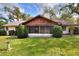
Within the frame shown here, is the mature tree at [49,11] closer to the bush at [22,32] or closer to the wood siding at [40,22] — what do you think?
the wood siding at [40,22]

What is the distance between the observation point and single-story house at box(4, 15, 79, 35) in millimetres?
4164

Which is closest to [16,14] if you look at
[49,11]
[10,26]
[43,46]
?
[10,26]

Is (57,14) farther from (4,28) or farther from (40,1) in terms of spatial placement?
(4,28)

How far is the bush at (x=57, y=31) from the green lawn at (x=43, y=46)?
60mm

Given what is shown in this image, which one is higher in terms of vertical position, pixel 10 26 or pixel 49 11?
pixel 49 11

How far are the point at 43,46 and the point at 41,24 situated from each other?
33cm

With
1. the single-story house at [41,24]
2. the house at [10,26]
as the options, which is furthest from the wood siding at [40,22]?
the house at [10,26]

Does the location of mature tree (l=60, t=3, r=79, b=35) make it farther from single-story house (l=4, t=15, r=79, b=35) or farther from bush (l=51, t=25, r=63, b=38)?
bush (l=51, t=25, r=63, b=38)

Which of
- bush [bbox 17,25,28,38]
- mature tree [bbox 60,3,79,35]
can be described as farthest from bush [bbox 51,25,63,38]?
bush [bbox 17,25,28,38]

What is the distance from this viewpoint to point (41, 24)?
420 cm

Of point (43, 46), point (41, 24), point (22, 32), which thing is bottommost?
point (43, 46)

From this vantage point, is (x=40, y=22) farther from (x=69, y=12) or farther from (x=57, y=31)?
(x=69, y=12)

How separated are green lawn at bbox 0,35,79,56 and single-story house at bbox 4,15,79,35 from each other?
13cm

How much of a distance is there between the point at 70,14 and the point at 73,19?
9 cm
